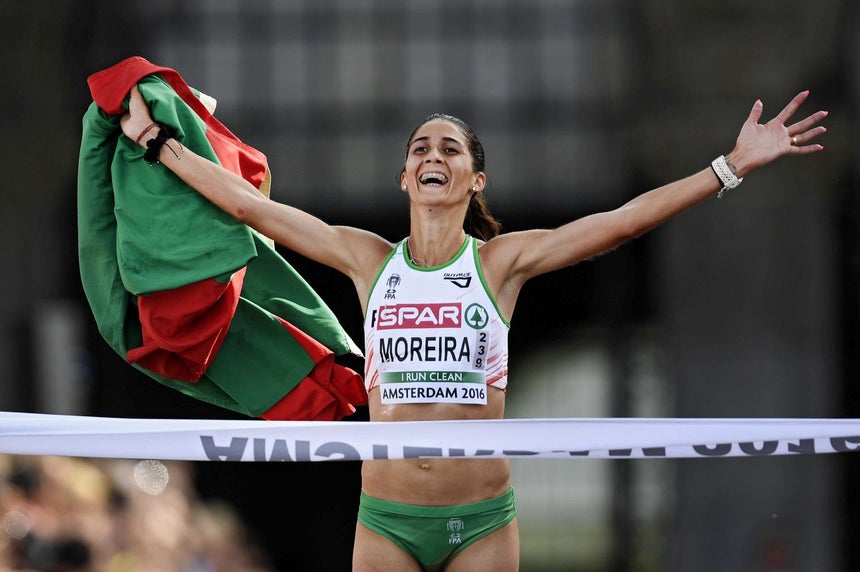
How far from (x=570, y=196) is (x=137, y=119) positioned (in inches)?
350

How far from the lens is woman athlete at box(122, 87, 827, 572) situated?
17.1 feet

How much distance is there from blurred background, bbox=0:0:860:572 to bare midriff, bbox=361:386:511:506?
22.7ft

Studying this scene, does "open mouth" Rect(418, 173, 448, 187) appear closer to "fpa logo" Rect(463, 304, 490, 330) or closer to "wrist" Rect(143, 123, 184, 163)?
"fpa logo" Rect(463, 304, 490, 330)

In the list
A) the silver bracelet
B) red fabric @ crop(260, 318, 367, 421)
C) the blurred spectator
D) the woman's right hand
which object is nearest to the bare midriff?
red fabric @ crop(260, 318, 367, 421)

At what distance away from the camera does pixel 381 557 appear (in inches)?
205

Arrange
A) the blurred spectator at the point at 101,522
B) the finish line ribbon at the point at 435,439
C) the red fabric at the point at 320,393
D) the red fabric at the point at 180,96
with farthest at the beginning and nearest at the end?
the blurred spectator at the point at 101,522
the red fabric at the point at 320,393
the red fabric at the point at 180,96
the finish line ribbon at the point at 435,439

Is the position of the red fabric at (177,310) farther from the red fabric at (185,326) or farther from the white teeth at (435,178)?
the white teeth at (435,178)

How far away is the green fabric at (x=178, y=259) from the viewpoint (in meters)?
5.62

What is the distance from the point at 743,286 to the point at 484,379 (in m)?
8.54

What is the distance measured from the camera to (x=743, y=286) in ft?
44.1

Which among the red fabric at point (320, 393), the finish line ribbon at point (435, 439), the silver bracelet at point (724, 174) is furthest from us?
the red fabric at point (320, 393)

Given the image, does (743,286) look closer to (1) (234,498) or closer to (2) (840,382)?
(2) (840,382)

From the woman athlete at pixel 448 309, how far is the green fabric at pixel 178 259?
0.26 metres

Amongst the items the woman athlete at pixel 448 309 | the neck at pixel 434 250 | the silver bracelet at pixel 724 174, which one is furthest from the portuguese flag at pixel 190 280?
the silver bracelet at pixel 724 174
